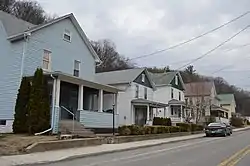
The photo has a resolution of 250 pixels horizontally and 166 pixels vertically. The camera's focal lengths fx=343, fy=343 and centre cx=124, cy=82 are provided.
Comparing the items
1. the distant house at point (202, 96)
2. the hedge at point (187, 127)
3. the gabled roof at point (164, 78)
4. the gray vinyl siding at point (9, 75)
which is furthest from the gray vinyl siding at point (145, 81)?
the gray vinyl siding at point (9, 75)

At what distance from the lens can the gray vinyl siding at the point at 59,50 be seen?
975 inches

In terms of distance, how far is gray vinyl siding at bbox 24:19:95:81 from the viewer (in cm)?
2477

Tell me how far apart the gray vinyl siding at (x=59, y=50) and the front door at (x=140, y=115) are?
10577 mm

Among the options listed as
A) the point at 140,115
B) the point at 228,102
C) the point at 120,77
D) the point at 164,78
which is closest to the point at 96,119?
the point at 120,77

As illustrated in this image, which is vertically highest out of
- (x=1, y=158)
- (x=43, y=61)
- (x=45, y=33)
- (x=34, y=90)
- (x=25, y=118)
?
(x=45, y=33)

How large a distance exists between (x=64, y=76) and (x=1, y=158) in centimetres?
1012

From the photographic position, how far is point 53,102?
22.3 m

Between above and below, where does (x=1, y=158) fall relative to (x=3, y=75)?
below

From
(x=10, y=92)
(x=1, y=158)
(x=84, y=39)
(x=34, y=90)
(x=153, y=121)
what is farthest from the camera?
(x=153, y=121)

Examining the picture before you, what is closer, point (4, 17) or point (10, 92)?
point (10, 92)

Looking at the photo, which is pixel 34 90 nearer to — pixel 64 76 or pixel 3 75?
pixel 64 76

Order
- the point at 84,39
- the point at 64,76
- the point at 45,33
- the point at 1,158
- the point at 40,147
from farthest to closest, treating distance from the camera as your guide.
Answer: the point at 84,39
the point at 45,33
the point at 64,76
the point at 40,147
the point at 1,158

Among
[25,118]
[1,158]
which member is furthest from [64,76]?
[1,158]

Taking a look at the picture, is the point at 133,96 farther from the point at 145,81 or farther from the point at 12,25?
the point at 12,25
